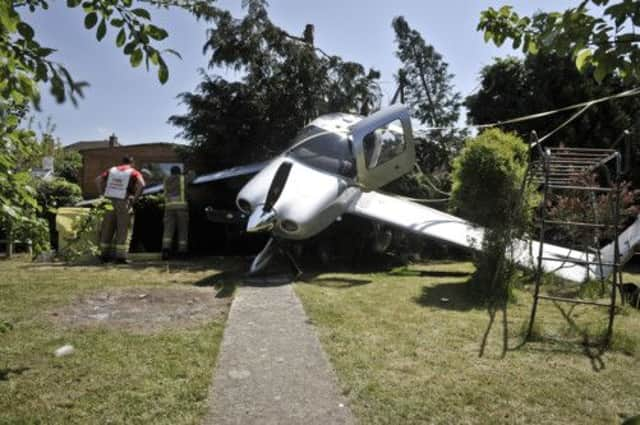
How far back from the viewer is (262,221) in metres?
7.87

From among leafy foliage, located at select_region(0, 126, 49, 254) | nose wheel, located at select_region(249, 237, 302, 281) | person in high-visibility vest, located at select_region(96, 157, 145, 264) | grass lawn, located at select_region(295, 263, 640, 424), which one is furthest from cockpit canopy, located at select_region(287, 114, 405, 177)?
leafy foliage, located at select_region(0, 126, 49, 254)

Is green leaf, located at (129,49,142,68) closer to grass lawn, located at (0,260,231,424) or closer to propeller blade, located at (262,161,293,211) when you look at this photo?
grass lawn, located at (0,260,231,424)

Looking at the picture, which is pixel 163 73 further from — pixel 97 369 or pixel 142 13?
pixel 97 369

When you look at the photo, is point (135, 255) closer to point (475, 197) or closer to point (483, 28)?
point (475, 197)

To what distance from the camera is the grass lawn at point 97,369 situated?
121 inches

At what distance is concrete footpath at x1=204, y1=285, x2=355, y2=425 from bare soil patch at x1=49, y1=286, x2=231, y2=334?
0.51m

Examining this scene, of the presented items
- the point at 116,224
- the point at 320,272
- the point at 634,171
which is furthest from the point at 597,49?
the point at 634,171

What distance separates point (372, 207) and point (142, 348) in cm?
708

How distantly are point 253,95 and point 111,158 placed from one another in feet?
85.5

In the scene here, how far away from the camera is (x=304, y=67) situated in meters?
15.5

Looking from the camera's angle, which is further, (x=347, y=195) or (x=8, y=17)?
(x=347, y=195)

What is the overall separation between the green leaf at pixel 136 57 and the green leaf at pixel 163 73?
106mm

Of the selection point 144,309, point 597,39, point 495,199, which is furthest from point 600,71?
point 495,199

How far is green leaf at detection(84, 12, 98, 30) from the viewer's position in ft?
6.44
